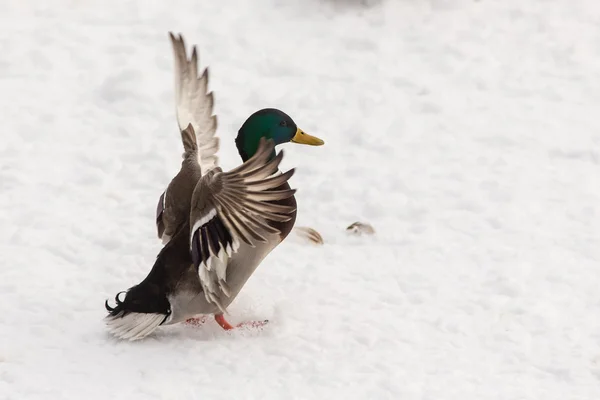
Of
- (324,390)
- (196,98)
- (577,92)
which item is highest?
(196,98)

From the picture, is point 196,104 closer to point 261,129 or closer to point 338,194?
point 261,129

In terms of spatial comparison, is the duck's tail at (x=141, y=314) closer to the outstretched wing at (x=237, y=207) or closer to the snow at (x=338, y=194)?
the snow at (x=338, y=194)

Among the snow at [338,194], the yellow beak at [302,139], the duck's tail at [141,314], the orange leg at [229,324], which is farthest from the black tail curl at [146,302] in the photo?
the yellow beak at [302,139]

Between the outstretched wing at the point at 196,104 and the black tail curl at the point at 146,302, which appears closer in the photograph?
the black tail curl at the point at 146,302

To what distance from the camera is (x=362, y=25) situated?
302 inches

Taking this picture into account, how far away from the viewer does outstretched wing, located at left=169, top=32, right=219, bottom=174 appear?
16.0ft

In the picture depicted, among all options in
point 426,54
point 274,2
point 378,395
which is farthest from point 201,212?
point 274,2

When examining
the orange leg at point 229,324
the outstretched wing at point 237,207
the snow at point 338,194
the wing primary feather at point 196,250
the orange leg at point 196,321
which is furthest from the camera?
the orange leg at point 196,321

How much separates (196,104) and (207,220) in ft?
3.76

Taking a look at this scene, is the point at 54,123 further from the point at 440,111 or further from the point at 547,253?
the point at 547,253

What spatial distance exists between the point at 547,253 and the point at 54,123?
3418mm

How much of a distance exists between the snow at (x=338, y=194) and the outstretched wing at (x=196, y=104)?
2.33 ft

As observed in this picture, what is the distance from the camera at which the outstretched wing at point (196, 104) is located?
4871mm

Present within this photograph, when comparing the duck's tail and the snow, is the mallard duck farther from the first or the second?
the snow
